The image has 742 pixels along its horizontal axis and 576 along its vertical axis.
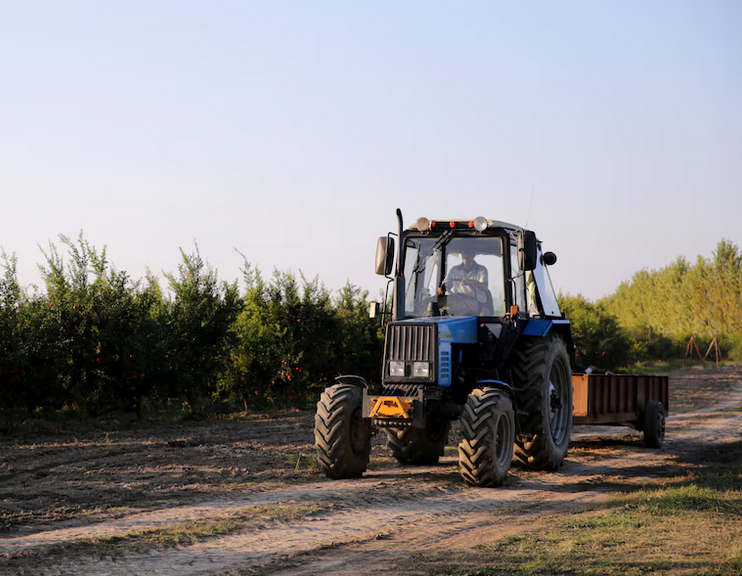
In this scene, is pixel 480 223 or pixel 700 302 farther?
pixel 700 302

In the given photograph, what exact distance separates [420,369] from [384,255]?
4.73 ft

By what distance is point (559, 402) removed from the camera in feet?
36.8

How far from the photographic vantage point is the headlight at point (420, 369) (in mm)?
9289

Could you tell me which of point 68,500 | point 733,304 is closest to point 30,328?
point 68,500

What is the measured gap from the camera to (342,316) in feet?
74.7

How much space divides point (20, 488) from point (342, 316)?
14238 millimetres

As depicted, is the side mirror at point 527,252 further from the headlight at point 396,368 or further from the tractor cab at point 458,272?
the headlight at point 396,368

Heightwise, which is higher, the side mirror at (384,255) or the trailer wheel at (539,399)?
the side mirror at (384,255)

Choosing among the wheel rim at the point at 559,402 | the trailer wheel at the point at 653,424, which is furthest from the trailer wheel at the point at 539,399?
the trailer wheel at the point at 653,424

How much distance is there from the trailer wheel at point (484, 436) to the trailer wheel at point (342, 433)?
123 centimetres

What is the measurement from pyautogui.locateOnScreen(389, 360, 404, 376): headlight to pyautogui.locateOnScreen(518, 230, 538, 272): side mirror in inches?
70.9

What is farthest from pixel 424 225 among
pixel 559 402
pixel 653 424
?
pixel 653 424

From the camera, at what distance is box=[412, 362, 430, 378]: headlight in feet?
30.5

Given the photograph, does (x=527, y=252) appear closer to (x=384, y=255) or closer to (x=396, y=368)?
(x=384, y=255)
